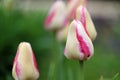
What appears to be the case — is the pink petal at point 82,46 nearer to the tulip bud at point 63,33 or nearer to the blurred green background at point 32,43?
the tulip bud at point 63,33

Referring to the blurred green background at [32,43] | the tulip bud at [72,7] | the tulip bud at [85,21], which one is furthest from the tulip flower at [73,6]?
the blurred green background at [32,43]

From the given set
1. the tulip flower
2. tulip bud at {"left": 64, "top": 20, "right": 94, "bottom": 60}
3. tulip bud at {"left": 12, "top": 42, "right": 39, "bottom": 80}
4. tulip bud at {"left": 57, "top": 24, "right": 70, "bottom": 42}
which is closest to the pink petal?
tulip bud at {"left": 64, "top": 20, "right": 94, "bottom": 60}

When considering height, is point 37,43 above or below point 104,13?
above

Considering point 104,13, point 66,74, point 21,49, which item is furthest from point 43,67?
point 104,13

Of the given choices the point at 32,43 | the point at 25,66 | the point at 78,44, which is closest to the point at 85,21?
the point at 78,44

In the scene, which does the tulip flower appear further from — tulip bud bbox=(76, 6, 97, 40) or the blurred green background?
the blurred green background

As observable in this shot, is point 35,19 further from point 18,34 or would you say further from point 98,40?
point 98,40

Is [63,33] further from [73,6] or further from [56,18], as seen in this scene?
[73,6]
